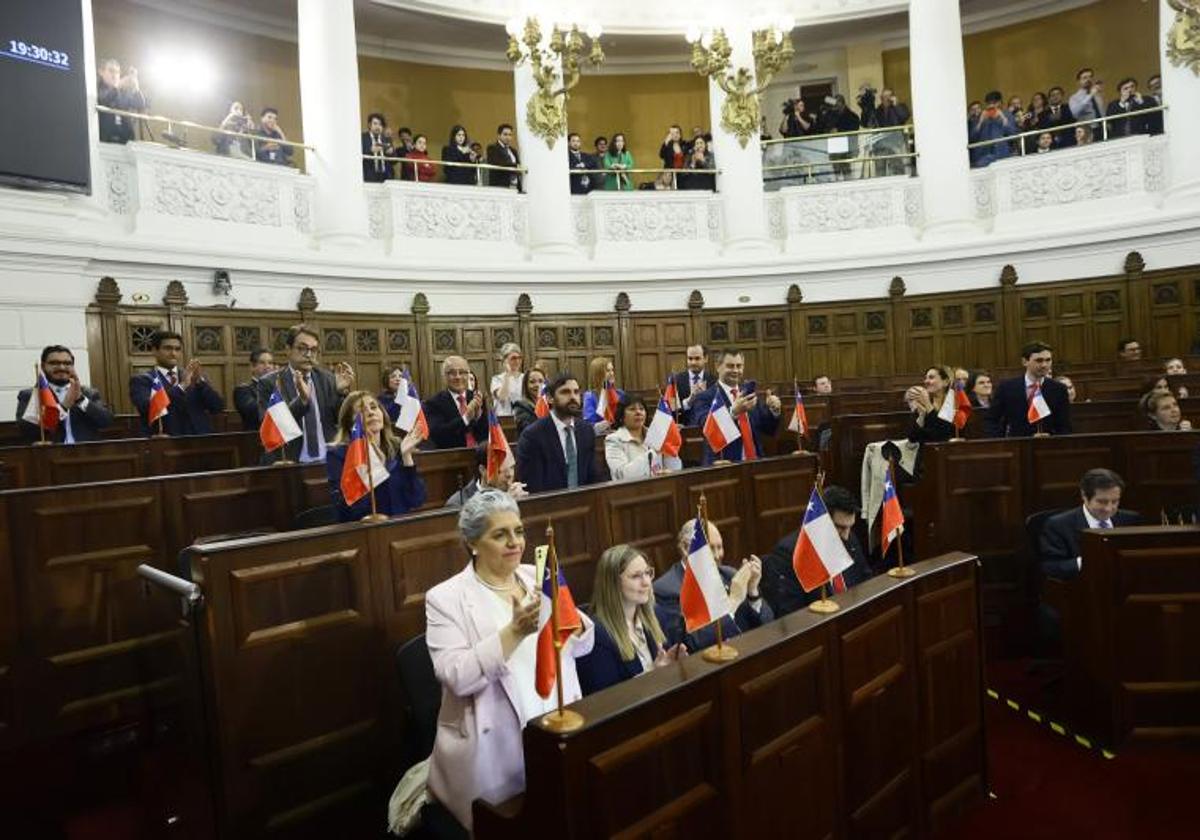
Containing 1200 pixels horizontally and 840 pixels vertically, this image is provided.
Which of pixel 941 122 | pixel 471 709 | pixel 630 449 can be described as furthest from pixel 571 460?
pixel 941 122

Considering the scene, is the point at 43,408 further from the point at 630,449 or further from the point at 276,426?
the point at 630,449

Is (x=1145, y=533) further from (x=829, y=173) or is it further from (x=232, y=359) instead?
(x=829, y=173)

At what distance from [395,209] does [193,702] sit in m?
9.44

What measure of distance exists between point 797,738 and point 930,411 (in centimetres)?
465

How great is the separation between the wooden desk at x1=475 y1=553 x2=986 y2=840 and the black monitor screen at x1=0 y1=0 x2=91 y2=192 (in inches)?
337

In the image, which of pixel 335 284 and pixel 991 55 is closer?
pixel 335 284

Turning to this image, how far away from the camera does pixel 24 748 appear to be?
3.82 m

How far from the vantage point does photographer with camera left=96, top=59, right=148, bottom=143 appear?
372 inches

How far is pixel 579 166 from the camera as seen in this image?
13.0 metres

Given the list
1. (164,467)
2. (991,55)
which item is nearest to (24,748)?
(164,467)

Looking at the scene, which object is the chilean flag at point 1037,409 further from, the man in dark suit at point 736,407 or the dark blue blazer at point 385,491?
the dark blue blazer at point 385,491

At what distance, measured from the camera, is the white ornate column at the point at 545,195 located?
489 inches

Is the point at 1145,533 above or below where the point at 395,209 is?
below

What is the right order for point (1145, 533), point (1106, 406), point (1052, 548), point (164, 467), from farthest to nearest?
point (1106, 406) < point (164, 467) < point (1052, 548) < point (1145, 533)
